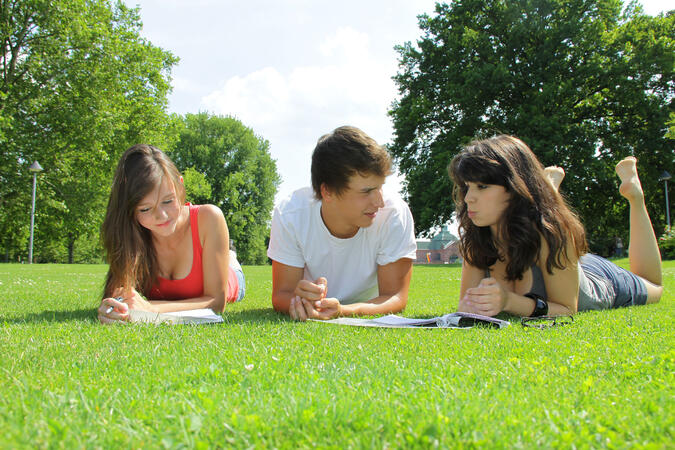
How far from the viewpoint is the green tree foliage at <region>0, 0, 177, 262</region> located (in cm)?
2636

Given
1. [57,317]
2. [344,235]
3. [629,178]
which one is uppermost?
[629,178]

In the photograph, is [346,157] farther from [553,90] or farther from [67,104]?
[67,104]

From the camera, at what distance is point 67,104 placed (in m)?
27.2

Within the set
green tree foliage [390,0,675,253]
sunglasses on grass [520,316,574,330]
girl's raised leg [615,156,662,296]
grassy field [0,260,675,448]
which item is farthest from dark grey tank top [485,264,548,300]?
green tree foliage [390,0,675,253]

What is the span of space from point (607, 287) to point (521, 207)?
1906 millimetres

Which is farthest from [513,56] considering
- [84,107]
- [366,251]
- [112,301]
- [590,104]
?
[112,301]

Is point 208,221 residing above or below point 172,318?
above

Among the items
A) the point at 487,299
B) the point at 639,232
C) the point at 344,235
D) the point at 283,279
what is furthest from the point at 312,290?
the point at 639,232

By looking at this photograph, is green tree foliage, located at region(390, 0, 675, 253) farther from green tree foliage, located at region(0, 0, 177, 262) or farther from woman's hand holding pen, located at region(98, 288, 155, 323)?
woman's hand holding pen, located at region(98, 288, 155, 323)

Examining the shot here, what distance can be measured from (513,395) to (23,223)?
1329 inches

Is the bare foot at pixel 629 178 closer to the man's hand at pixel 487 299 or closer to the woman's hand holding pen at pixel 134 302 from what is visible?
the man's hand at pixel 487 299

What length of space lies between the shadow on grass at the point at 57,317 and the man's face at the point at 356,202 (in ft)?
7.80

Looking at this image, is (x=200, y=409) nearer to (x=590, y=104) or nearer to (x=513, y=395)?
(x=513, y=395)

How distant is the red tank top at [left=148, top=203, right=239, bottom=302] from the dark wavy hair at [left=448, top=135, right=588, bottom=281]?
2.66 meters
